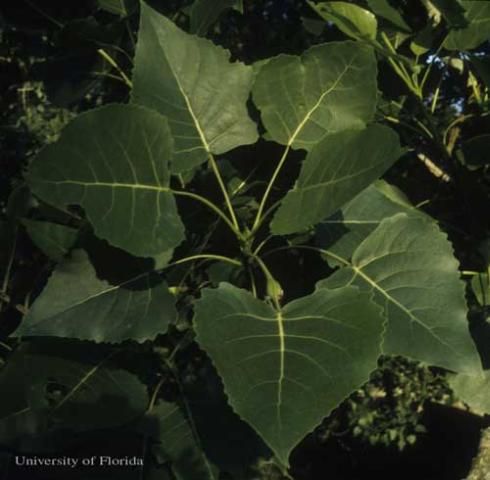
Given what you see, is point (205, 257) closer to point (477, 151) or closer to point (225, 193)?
point (225, 193)

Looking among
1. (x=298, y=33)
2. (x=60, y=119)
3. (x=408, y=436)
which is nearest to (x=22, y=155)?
(x=60, y=119)

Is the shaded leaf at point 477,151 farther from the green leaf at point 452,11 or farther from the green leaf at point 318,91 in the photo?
the green leaf at point 318,91

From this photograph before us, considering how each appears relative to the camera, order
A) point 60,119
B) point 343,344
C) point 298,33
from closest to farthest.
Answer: point 343,344 < point 298,33 < point 60,119

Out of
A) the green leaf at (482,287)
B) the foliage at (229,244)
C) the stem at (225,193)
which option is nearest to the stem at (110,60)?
the foliage at (229,244)

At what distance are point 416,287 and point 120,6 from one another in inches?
27.0

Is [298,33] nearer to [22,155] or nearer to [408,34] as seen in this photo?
[408,34]

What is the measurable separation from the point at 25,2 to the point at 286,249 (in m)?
0.64

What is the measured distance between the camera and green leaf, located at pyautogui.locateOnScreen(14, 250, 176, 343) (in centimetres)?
107

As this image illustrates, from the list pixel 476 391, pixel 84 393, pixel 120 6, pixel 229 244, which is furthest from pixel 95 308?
pixel 476 391

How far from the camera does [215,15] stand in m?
1.27

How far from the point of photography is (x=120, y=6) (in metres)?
1.36

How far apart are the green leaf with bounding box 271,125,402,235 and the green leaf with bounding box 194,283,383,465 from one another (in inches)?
4.3

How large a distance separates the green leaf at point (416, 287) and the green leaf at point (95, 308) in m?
0.24

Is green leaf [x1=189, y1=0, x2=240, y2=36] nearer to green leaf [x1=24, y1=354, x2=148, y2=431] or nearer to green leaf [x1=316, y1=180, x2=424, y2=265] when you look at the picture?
green leaf [x1=316, y1=180, x2=424, y2=265]
